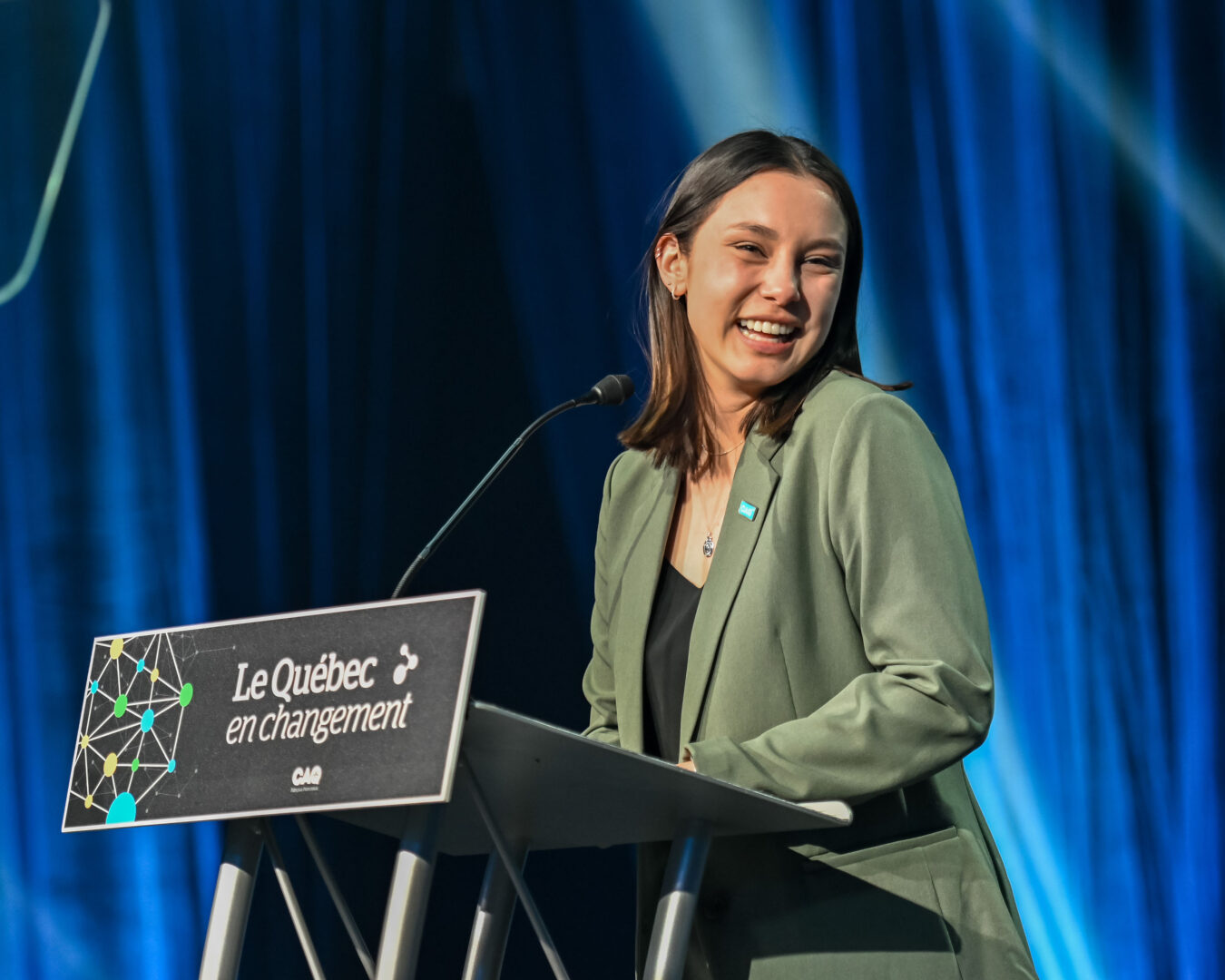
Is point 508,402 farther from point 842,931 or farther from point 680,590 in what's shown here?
point 842,931

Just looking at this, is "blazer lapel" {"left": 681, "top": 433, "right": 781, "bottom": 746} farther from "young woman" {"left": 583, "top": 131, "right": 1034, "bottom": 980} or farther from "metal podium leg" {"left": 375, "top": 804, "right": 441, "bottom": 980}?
"metal podium leg" {"left": 375, "top": 804, "right": 441, "bottom": 980}

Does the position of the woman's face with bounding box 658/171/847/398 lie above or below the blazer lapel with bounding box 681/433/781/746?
above

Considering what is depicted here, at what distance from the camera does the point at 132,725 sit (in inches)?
42.7

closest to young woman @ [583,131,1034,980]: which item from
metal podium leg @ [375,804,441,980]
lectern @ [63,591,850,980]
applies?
lectern @ [63,591,850,980]

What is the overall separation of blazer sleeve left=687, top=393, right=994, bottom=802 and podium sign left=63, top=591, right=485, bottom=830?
1.18ft

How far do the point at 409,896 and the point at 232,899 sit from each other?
21 centimetres

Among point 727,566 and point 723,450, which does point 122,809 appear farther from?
point 723,450

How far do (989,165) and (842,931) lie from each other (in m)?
2.09

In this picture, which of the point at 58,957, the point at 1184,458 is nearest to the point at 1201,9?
the point at 1184,458

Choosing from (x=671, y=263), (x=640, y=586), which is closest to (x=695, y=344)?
(x=671, y=263)

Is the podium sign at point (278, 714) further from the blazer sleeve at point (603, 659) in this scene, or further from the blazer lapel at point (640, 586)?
the blazer sleeve at point (603, 659)

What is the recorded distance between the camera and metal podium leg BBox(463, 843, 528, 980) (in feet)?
4.50

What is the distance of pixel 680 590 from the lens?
1567 mm

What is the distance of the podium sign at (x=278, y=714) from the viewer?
2.98ft
